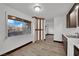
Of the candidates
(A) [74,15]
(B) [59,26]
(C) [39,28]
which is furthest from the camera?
(C) [39,28]

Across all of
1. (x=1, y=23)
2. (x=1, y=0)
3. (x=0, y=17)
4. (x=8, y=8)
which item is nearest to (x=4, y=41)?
(x=1, y=23)

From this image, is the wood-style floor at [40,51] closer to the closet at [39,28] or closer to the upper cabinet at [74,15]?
the upper cabinet at [74,15]

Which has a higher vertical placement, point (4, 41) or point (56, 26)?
point (56, 26)

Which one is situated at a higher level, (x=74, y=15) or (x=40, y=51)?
(x=74, y=15)

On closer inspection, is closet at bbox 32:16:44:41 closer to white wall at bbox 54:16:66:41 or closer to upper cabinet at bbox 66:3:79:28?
white wall at bbox 54:16:66:41

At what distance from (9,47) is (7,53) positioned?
26 cm

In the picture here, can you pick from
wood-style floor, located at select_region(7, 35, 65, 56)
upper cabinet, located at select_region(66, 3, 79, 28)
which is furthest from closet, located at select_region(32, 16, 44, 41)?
upper cabinet, located at select_region(66, 3, 79, 28)

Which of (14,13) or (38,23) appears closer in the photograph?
(14,13)

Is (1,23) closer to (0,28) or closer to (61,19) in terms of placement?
(0,28)

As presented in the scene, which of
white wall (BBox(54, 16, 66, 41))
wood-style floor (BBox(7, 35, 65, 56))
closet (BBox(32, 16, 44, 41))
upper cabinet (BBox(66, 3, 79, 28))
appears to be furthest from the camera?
closet (BBox(32, 16, 44, 41))

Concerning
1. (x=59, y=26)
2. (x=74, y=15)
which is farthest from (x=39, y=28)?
(x=74, y=15)

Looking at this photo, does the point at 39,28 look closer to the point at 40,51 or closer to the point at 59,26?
the point at 59,26

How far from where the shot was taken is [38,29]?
722 centimetres

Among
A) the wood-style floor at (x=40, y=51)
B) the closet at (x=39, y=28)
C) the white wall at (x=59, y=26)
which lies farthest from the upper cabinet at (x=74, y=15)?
→ the closet at (x=39, y=28)
